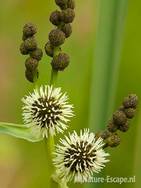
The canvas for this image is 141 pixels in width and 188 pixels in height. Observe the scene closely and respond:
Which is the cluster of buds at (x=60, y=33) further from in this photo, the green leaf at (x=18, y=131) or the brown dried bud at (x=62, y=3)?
the green leaf at (x=18, y=131)

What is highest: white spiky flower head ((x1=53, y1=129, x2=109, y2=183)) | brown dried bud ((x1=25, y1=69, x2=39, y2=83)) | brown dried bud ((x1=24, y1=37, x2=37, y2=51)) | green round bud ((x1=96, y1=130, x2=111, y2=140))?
brown dried bud ((x1=24, y1=37, x2=37, y2=51))

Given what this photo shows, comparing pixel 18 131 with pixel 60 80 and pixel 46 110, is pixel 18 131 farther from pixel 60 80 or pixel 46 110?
pixel 60 80

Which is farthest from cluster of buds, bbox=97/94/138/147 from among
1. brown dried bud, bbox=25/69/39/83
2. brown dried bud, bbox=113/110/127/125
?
brown dried bud, bbox=25/69/39/83

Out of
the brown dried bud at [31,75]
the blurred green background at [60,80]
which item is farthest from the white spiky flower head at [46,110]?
the blurred green background at [60,80]

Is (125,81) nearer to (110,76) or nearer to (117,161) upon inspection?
(117,161)

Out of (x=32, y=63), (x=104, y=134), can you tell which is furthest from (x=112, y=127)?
(x=32, y=63)

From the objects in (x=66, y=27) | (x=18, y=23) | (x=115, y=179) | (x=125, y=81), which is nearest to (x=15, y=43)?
(x=18, y=23)

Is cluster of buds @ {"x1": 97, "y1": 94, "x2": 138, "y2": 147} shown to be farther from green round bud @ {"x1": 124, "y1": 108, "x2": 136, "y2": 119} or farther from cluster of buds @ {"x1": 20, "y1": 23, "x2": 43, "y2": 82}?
cluster of buds @ {"x1": 20, "y1": 23, "x2": 43, "y2": 82}
